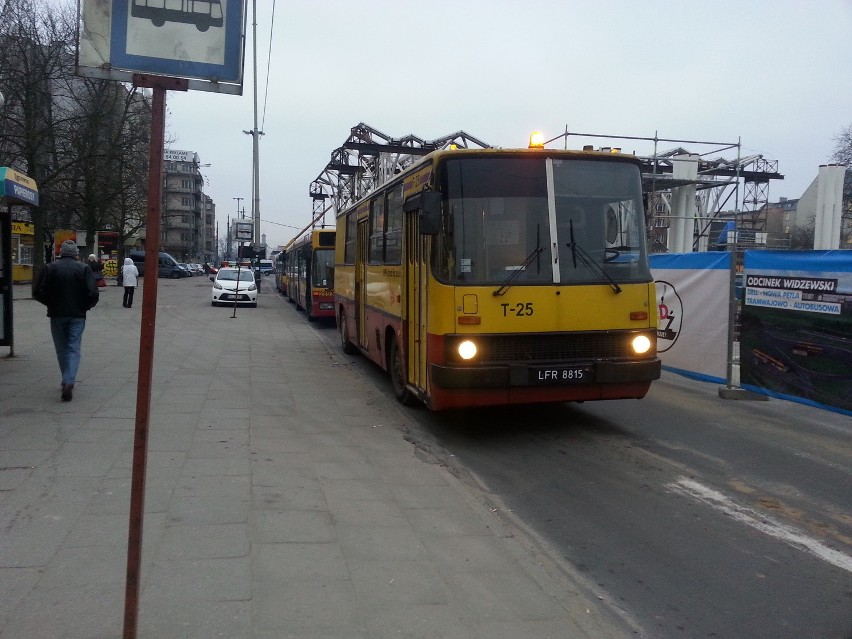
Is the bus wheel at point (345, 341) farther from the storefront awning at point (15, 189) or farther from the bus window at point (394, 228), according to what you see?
the storefront awning at point (15, 189)

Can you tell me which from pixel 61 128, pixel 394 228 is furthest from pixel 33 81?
pixel 394 228

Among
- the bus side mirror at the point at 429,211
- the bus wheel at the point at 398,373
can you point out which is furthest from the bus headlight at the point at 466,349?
the bus wheel at the point at 398,373

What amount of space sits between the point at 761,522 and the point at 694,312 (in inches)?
264

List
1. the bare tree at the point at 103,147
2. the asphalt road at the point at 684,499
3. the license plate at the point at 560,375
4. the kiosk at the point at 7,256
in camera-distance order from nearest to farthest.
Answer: the asphalt road at the point at 684,499 → the license plate at the point at 560,375 → the kiosk at the point at 7,256 → the bare tree at the point at 103,147

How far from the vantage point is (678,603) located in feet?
13.5

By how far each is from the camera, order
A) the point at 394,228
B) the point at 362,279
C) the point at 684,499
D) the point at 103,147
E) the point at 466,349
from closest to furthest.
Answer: the point at 684,499 < the point at 466,349 < the point at 394,228 < the point at 362,279 < the point at 103,147

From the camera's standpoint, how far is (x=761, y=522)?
214 inches

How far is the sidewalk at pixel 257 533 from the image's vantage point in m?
3.62

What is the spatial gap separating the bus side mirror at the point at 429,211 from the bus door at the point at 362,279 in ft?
14.8

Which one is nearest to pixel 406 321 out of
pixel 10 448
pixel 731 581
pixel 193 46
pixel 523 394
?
pixel 523 394

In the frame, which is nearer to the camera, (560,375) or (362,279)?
(560,375)

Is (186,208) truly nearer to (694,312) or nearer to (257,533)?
(694,312)

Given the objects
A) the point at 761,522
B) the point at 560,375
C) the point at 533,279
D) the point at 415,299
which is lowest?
the point at 761,522

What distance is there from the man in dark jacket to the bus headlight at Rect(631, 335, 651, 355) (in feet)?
20.7
